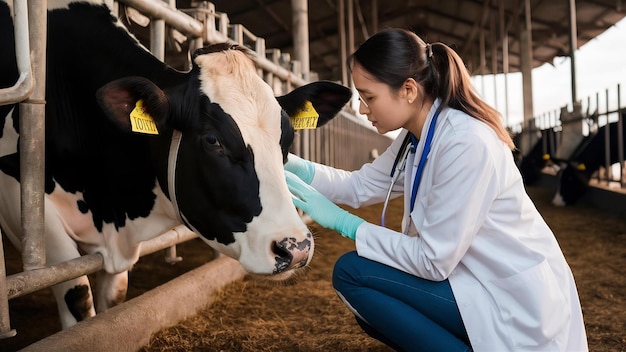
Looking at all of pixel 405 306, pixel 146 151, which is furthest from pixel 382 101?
pixel 146 151

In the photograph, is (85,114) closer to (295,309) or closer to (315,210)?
(315,210)

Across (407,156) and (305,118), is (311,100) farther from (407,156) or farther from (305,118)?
(407,156)

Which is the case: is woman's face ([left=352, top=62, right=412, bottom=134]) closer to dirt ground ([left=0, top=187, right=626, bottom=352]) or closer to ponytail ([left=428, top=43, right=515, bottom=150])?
ponytail ([left=428, top=43, right=515, bottom=150])

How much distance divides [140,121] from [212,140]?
24cm

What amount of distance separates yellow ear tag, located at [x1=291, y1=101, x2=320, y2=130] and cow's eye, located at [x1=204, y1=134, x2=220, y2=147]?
53 centimetres

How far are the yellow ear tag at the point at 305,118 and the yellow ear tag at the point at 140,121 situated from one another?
0.63 meters

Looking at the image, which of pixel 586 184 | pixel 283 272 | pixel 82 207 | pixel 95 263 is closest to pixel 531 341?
pixel 283 272

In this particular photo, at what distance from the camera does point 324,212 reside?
2.19 metres

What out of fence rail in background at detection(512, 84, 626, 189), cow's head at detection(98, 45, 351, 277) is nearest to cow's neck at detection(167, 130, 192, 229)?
cow's head at detection(98, 45, 351, 277)

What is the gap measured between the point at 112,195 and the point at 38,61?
0.66 meters

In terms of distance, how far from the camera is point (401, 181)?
2520mm

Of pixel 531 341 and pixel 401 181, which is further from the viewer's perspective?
pixel 401 181

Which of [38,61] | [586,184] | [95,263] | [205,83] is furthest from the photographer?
[586,184]

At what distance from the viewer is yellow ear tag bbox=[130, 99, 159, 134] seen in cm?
199
